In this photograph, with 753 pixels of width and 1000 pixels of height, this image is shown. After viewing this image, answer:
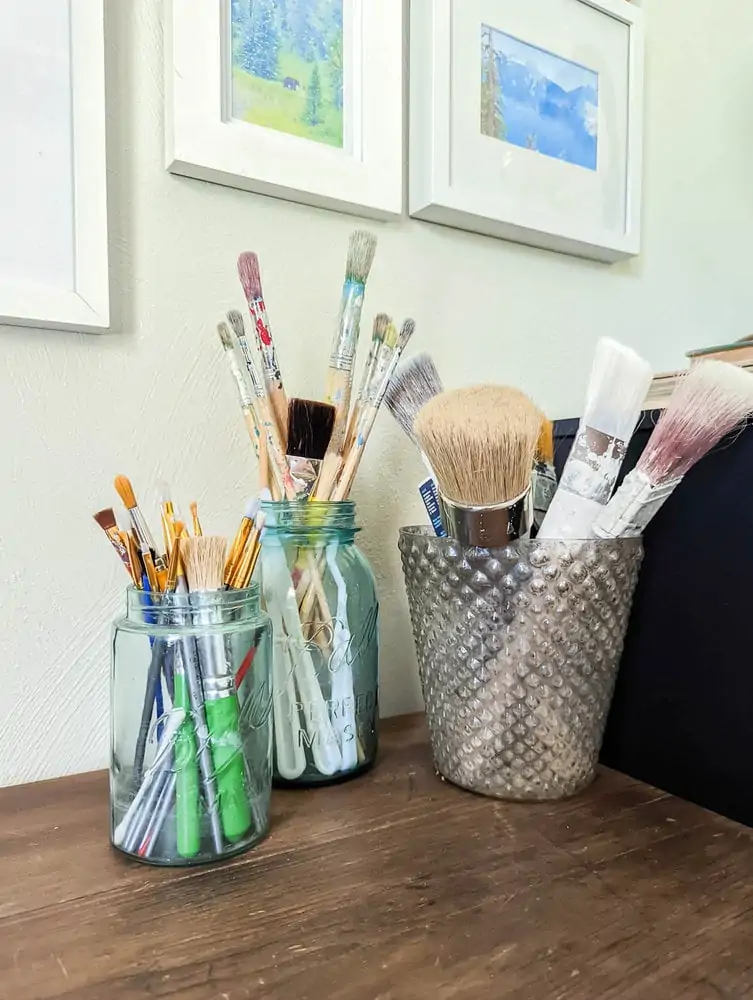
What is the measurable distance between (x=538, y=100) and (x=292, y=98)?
261 millimetres

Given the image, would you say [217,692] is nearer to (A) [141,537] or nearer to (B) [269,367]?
(A) [141,537]

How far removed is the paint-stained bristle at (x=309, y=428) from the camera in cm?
50

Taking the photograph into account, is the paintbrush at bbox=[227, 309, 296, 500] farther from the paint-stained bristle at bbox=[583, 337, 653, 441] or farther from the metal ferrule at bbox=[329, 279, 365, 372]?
the paint-stained bristle at bbox=[583, 337, 653, 441]

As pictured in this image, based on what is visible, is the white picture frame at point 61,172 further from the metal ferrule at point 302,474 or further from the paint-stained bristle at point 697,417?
the paint-stained bristle at point 697,417

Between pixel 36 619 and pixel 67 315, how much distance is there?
200 mm

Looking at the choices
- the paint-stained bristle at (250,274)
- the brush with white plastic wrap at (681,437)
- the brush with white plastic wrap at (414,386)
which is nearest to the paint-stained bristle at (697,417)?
the brush with white plastic wrap at (681,437)

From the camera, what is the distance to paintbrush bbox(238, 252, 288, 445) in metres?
0.51

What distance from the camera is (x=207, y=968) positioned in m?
0.32

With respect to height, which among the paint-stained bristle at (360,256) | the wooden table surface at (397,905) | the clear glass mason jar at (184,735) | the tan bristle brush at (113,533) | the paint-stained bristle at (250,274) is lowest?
the wooden table surface at (397,905)

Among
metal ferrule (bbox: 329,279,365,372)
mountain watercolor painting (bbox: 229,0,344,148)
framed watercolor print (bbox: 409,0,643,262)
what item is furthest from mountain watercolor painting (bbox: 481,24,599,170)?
metal ferrule (bbox: 329,279,365,372)

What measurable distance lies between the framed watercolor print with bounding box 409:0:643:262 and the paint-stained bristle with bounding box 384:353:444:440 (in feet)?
0.60

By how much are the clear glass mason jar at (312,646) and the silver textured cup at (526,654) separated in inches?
A: 2.2

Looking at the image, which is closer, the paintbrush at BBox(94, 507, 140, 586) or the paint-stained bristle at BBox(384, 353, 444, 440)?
the paintbrush at BBox(94, 507, 140, 586)

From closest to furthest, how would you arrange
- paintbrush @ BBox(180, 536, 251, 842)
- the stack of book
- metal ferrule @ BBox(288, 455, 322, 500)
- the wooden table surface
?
1. the wooden table surface
2. paintbrush @ BBox(180, 536, 251, 842)
3. metal ferrule @ BBox(288, 455, 322, 500)
4. the stack of book
